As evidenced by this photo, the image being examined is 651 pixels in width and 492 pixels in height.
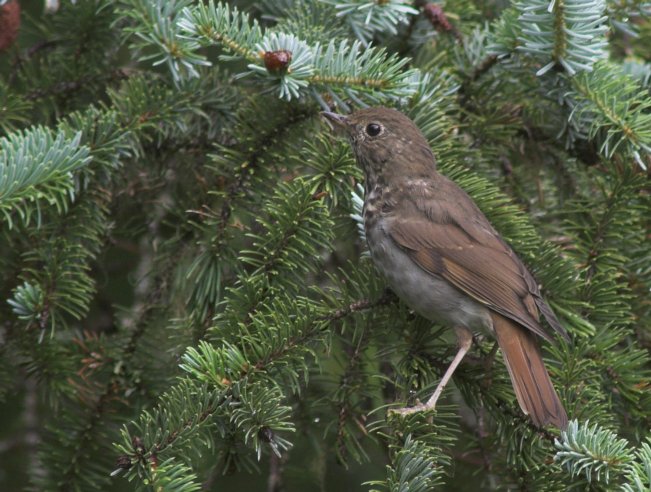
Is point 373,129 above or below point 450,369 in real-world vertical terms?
above

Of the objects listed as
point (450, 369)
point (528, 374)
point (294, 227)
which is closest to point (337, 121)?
point (294, 227)

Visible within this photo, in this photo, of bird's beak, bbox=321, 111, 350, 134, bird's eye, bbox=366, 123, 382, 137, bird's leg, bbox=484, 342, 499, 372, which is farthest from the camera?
bird's eye, bbox=366, 123, 382, 137

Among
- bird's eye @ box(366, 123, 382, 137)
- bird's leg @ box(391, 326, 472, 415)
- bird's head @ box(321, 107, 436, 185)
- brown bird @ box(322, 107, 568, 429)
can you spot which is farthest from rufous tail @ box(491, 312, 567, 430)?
bird's eye @ box(366, 123, 382, 137)

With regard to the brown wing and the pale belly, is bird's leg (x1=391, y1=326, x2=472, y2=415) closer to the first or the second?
the pale belly

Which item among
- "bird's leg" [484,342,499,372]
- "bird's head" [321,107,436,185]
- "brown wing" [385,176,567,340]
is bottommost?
"bird's leg" [484,342,499,372]

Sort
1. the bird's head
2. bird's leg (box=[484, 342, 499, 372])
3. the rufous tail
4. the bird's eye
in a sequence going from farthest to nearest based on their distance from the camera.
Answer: the bird's eye
the bird's head
bird's leg (box=[484, 342, 499, 372])
the rufous tail

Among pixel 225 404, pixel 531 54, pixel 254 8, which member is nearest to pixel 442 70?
pixel 531 54

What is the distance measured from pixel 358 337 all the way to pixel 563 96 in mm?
1326

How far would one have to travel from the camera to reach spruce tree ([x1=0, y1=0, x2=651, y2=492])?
2.98 meters

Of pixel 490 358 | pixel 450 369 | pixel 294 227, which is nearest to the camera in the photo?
pixel 294 227

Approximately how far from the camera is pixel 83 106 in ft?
12.8

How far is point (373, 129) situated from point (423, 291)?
0.86 meters

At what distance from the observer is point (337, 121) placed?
3.73 meters

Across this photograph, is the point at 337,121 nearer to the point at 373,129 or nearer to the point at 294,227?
the point at 373,129
